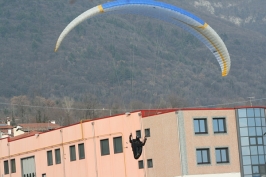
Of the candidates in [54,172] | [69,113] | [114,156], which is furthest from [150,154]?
[69,113]

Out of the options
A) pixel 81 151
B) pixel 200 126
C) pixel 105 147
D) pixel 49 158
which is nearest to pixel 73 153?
pixel 81 151

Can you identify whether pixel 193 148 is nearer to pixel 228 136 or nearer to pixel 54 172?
pixel 228 136

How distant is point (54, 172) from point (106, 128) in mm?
6900

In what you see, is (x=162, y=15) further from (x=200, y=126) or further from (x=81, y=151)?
(x=81, y=151)

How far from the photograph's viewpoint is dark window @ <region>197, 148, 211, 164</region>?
46688 mm

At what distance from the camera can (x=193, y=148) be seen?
4656cm

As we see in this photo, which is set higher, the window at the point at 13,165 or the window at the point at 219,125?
the window at the point at 219,125

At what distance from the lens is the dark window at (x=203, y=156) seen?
4669cm

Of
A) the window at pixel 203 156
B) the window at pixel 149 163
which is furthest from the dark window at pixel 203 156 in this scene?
the window at pixel 149 163

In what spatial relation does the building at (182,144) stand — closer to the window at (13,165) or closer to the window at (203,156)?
the window at (203,156)

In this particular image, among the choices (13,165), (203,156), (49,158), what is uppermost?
(49,158)

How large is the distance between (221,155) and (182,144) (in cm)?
270

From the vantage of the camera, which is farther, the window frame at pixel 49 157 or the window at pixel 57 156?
the window frame at pixel 49 157

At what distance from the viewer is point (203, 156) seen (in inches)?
1843
